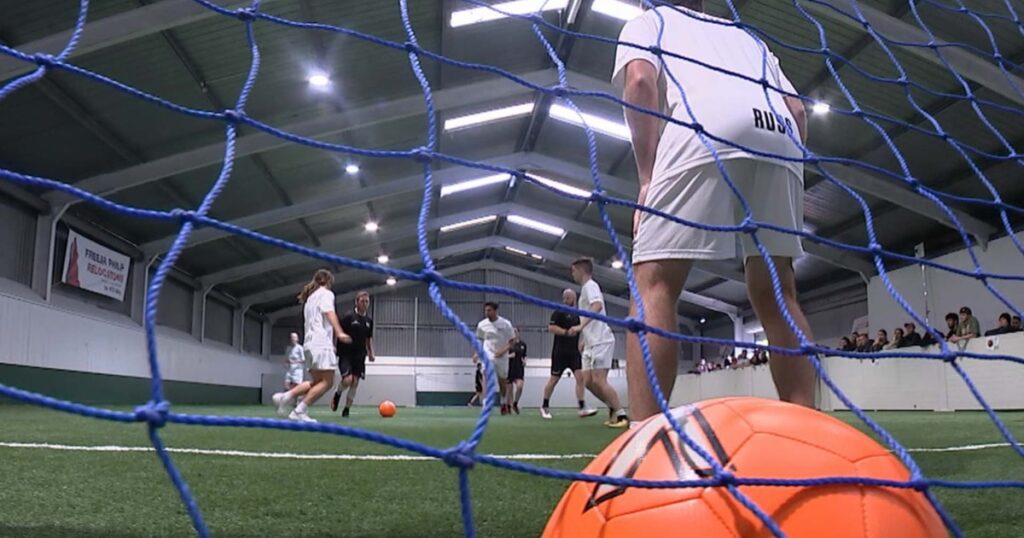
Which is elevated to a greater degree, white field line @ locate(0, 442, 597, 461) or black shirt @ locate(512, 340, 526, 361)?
black shirt @ locate(512, 340, 526, 361)

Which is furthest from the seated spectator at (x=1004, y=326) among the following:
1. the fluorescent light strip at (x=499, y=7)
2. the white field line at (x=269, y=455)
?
the white field line at (x=269, y=455)

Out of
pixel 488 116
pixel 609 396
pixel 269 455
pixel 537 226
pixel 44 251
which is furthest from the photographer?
pixel 537 226

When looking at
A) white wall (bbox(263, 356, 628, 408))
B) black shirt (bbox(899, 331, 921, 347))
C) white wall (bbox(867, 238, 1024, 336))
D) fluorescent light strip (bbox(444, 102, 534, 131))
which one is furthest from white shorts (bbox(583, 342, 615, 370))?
white wall (bbox(263, 356, 628, 408))

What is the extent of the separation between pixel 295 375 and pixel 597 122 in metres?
9.90

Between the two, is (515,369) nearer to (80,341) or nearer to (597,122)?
(597,122)

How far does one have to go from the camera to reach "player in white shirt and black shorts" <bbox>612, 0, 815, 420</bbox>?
89.6 inches

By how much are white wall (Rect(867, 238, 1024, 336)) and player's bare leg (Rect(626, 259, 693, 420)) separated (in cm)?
1241

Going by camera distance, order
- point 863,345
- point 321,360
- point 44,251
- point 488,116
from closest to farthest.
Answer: point 321,360
point 44,251
point 863,345
point 488,116

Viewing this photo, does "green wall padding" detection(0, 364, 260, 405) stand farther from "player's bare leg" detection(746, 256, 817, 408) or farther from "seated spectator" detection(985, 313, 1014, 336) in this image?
"seated spectator" detection(985, 313, 1014, 336)

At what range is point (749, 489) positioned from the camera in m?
1.13

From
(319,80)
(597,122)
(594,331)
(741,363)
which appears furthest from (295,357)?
(594,331)

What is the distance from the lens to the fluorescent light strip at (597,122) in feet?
47.7

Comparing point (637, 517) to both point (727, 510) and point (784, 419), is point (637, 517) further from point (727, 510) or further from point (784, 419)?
point (784, 419)

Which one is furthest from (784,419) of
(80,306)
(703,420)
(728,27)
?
(80,306)
